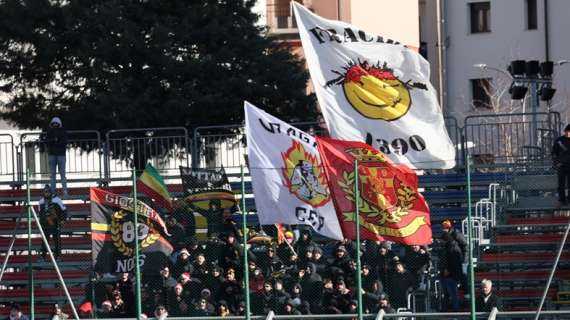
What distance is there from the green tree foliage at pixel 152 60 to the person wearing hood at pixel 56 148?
2.98 meters

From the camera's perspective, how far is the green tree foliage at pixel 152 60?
36.8 metres

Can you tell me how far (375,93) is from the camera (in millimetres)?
26688

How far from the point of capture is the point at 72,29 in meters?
37.3

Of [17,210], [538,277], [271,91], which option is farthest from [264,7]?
[538,277]

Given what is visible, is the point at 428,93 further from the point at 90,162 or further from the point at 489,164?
the point at 90,162

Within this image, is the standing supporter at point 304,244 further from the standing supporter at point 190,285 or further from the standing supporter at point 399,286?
the standing supporter at point 190,285

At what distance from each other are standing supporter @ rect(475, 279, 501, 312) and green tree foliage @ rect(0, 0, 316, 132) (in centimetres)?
1160

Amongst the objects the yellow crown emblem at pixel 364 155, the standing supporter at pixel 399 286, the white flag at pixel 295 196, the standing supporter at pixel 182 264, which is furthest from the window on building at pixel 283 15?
the yellow crown emblem at pixel 364 155

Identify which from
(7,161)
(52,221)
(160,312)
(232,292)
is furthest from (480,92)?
(160,312)

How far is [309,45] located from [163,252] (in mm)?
3679

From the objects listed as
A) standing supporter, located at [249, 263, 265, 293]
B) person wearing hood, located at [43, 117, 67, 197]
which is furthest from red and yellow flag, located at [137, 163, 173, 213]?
person wearing hood, located at [43, 117, 67, 197]

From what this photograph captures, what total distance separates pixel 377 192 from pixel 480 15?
38957 millimetres

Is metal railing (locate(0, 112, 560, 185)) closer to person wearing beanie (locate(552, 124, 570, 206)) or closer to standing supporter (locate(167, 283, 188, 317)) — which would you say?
person wearing beanie (locate(552, 124, 570, 206))

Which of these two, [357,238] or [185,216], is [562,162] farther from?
[185,216]
